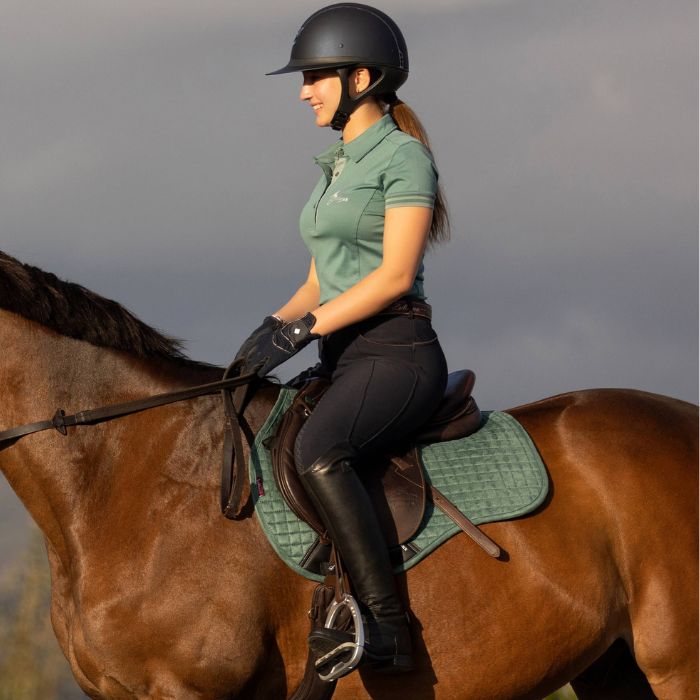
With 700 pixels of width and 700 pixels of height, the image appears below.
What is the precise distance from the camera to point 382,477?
147 inches

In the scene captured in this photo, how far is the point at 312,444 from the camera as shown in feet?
11.4

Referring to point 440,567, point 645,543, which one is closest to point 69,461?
point 440,567

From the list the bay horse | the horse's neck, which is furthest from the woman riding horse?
the horse's neck

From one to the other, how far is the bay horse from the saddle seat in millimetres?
176

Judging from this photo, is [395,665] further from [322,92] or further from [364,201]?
[322,92]

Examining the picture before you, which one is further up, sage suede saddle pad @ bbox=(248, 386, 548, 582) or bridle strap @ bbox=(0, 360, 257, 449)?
bridle strap @ bbox=(0, 360, 257, 449)

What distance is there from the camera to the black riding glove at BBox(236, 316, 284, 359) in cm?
372

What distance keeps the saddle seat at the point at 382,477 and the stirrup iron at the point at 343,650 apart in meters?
0.21

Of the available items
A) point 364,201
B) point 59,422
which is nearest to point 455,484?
point 364,201

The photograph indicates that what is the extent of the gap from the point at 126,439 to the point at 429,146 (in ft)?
6.51

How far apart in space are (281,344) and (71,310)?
1000 millimetres

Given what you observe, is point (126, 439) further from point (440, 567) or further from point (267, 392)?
point (440, 567)

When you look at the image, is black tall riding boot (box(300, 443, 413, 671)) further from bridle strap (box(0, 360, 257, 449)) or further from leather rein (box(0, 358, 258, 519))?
bridle strap (box(0, 360, 257, 449))

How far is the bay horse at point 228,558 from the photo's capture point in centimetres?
344
